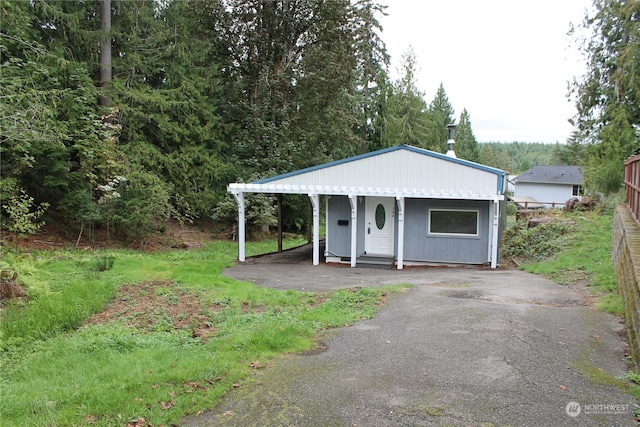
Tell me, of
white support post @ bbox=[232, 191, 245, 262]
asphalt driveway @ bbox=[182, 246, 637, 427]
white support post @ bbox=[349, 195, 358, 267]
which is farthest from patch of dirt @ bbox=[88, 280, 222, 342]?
white support post @ bbox=[349, 195, 358, 267]

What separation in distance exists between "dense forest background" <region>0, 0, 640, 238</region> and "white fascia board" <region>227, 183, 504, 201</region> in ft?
14.0

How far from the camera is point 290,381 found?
425 centimetres

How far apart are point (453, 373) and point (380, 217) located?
968 centimetres

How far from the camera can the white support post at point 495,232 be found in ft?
40.7

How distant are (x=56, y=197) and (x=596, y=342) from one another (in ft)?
53.7

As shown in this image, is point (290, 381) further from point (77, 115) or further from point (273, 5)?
point (273, 5)

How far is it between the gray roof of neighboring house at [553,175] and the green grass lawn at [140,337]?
4875cm

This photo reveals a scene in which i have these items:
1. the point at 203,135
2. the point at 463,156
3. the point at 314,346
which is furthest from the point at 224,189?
the point at 463,156

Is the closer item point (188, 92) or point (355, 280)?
point (355, 280)

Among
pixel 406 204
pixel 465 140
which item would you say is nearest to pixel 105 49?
pixel 406 204

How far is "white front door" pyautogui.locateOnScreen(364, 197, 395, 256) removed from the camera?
13.8 m

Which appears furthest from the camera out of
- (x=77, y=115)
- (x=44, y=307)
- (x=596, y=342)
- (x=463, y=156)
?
(x=463, y=156)

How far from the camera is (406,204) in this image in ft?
43.9

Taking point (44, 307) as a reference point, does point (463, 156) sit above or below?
above
